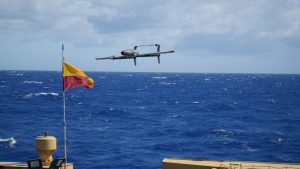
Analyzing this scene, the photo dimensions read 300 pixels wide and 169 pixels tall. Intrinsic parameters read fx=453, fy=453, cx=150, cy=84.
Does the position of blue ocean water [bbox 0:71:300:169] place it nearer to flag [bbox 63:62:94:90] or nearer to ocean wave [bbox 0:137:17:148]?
ocean wave [bbox 0:137:17:148]

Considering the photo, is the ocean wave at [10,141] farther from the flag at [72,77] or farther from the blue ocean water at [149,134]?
the flag at [72,77]

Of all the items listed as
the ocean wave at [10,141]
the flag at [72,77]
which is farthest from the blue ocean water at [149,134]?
the flag at [72,77]

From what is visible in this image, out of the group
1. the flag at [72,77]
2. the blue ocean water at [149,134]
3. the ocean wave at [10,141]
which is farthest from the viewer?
the ocean wave at [10,141]

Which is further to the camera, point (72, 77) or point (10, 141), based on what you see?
point (10, 141)

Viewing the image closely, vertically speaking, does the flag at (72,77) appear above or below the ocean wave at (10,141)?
above

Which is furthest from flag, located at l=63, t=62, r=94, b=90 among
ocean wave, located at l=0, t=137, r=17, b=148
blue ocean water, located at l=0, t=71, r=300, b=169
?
ocean wave, located at l=0, t=137, r=17, b=148

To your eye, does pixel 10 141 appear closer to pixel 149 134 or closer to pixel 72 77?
pixel 149 134

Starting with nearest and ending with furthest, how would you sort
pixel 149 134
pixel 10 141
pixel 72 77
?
1. pixel 72 77
2. pixel 10 141
3. pixel 149 134

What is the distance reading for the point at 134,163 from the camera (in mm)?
54781

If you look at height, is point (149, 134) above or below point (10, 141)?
below

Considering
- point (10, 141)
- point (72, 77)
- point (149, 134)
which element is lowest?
point (149, 134)

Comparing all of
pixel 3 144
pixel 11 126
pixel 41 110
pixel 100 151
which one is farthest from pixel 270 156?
pixel 41 110

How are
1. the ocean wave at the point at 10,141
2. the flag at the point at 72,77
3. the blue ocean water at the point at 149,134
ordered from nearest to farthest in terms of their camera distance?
the flag at the point at 72,77 → the blue ocean water at the point at 149,134 → the ocean wave at the point at 10,141

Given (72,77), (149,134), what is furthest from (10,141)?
(72,77)
